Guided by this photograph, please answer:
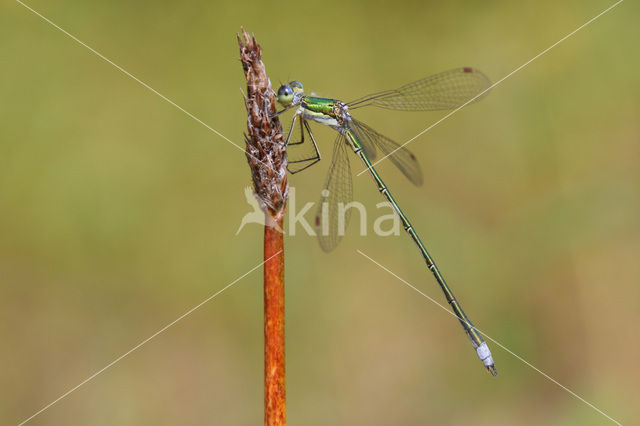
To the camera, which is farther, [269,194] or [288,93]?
[288,93]

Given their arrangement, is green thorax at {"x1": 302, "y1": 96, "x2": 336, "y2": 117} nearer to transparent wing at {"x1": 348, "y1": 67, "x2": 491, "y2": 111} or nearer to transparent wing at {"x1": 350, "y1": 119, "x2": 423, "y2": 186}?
transparent wing at {"x1": 350, "y1": 119, "x2": 423, "y2": 186}

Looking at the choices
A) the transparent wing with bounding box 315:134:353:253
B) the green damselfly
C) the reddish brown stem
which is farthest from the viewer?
the green damselfly

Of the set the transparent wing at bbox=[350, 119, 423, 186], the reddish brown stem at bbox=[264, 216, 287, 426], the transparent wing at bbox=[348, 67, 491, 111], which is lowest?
the reddish brown stem at bbox=[264, 216, 287, 426]

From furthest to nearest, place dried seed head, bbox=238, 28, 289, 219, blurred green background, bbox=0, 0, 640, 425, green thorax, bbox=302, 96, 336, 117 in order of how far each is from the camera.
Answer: blurred green background, bbox=0, 0, 640, 425, green thorax, bbox=302, 96, 336, 117, dried seed head, bbox=238, 28, 289, 219

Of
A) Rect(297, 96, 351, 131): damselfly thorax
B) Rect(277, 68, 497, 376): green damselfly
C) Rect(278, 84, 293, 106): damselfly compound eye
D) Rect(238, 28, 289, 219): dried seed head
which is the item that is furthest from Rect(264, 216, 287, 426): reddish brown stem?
Rect(297, 96, 351, 131): damselfly thorax

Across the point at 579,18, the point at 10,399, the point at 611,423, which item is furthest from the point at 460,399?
the point at 579,18

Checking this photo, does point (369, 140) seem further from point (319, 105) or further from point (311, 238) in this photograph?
point (311, 238)

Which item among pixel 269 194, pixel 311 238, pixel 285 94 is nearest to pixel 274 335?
pixel 269 194
